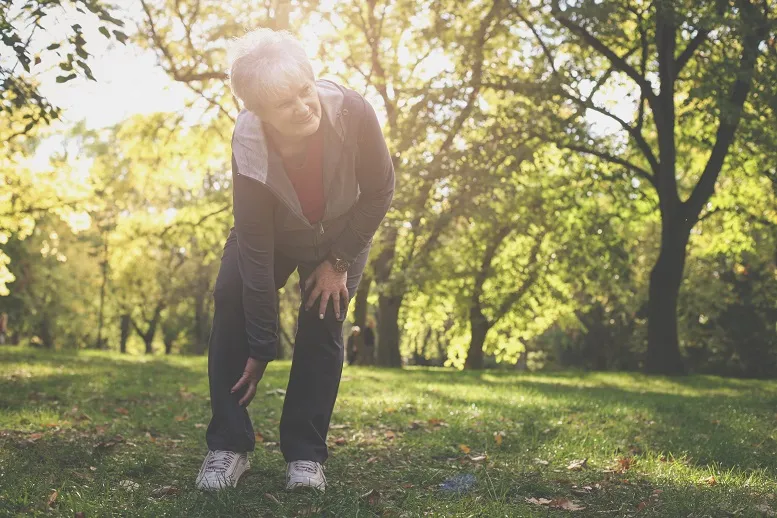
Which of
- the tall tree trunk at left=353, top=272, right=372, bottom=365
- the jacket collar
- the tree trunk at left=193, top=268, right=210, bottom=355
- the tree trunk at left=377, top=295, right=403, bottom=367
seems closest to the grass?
the jacket collar

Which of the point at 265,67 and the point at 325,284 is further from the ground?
the point at 265,67

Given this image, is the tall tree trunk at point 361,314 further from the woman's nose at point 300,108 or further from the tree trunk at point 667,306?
the woman's nose at point 300,108

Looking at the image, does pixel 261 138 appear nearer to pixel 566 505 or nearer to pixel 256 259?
pixel 256 259

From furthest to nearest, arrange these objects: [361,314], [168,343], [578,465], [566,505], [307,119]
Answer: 1. [168,343]
2. [361,314]
3. [578,465]
4. [566,505]
5. [307,119]

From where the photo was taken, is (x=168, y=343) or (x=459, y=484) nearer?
(x=459, y=484)

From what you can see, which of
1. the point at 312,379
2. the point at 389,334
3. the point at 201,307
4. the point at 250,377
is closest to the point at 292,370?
the point at 312,379

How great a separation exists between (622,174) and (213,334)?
1453 centimetres

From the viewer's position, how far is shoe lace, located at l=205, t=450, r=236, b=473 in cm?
347

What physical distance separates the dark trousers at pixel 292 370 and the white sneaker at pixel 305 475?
0.04m

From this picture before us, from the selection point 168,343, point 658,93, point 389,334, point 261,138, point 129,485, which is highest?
point 658,93

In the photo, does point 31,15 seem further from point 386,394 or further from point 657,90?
point 657,90

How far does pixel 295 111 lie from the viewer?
3.08 m

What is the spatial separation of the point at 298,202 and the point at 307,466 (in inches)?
50.6

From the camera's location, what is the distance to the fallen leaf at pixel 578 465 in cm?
413
